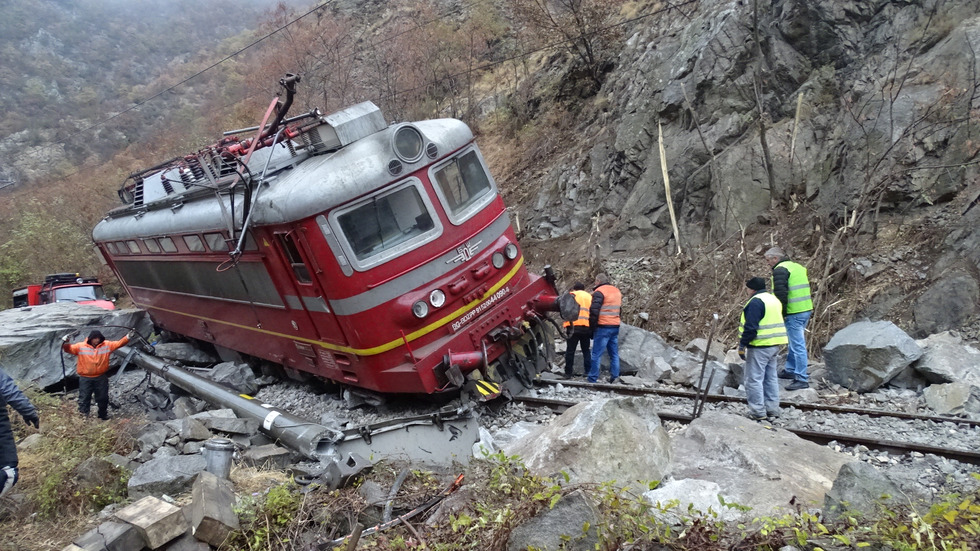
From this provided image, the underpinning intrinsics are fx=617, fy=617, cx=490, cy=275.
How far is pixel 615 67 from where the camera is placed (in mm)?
16250

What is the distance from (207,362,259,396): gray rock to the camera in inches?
357

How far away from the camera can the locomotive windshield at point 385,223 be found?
21.0 feet

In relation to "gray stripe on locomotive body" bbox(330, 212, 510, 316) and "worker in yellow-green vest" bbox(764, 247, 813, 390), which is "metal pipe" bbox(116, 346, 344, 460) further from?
"worker in yellow-green vest" bbox(764, 247, 813, 390)

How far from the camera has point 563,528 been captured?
3340 millimetres

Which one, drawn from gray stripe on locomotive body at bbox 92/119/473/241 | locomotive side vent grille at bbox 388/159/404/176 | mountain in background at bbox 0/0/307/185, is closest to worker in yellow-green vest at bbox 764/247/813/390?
gray stripe on locomotive body at bbox 92/119/473/241

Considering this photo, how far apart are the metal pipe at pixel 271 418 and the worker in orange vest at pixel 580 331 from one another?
3.33 metres

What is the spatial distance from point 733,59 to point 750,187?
8.96 ft

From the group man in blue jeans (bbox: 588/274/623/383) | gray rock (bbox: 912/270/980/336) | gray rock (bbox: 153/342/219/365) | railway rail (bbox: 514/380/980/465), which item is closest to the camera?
railway rail (bbox: 514/380/980/465)

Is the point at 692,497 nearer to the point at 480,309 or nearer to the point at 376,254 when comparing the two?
the point at 480,309

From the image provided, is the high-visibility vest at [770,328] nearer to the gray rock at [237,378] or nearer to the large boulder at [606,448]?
the large boulder at [606,448]

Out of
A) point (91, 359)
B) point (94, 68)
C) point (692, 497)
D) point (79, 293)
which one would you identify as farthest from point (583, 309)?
point (94, 68)

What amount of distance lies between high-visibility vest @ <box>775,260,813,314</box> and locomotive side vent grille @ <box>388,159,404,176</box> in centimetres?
434

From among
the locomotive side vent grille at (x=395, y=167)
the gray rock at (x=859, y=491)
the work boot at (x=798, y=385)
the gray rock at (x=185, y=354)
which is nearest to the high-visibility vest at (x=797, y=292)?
the work boot at (x=798, y=385)

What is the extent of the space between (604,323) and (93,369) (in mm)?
6758
